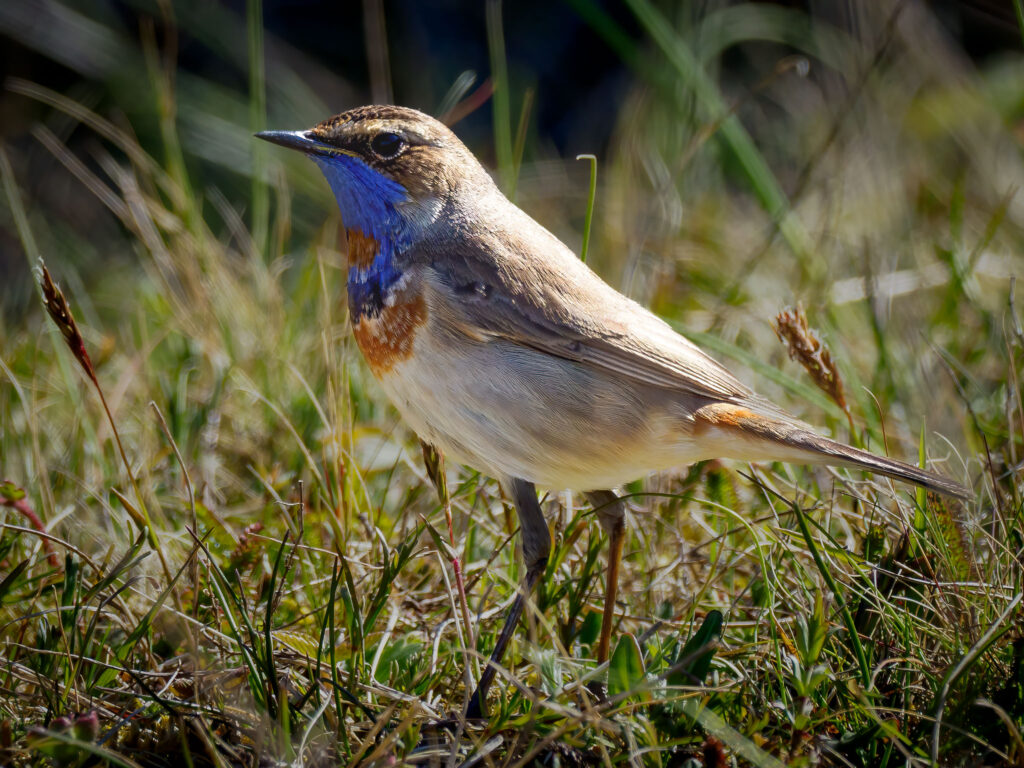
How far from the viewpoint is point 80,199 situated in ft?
21.8

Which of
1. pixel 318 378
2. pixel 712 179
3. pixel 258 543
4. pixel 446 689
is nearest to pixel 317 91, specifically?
pixel 712 179

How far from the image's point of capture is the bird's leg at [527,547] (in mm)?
2838

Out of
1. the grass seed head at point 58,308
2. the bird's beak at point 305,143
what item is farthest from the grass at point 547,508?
the bird's beak at point 305,143

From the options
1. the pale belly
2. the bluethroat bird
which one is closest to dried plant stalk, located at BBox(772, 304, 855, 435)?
the bluethroat bird

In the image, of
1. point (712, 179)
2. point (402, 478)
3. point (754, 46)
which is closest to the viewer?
point (402, 478)

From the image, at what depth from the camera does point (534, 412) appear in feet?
9.42

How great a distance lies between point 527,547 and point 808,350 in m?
1.02

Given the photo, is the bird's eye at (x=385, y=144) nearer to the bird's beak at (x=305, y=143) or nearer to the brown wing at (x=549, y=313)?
the bird's beak at (x=305, y=143)

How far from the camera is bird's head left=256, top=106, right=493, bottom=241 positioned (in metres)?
3.16

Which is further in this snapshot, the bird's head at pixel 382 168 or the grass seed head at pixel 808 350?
the bird's head at pixel 382 168

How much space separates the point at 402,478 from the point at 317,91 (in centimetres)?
412

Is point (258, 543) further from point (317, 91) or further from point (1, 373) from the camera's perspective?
point (317, 91)

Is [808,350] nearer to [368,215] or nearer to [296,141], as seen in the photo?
[368,215]

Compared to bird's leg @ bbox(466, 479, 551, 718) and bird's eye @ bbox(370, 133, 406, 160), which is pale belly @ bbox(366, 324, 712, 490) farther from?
bird's eye @ bbox(370, 133, 406, 160)
